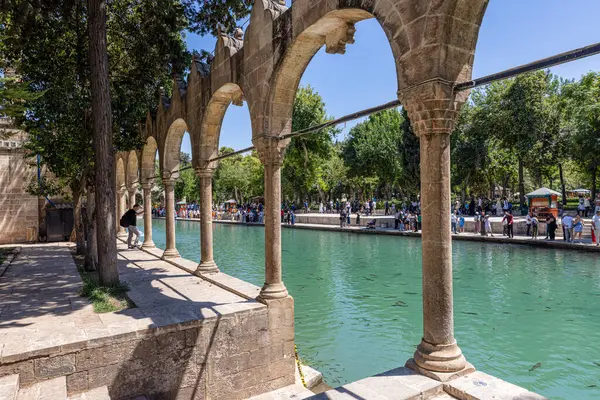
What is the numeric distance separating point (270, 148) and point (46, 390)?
4212 millimetres

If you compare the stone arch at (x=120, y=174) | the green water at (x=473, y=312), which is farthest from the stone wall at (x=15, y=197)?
the green water at (x=473, y=312)

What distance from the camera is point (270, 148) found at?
647 cm

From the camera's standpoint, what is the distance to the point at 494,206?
29859mm

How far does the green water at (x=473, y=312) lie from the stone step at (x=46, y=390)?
11.6 feet

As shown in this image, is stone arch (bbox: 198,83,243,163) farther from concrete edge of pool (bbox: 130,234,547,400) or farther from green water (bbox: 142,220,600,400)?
concrete edge of pool (bbox: 130,234,547,400)

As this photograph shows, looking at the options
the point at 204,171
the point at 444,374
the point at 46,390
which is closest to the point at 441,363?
the point at 444,374

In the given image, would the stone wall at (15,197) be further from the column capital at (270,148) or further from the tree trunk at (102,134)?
the column capital at (270,148)

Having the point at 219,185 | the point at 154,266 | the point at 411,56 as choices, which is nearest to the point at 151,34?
the point at 154,266

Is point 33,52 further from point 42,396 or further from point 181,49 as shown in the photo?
point 42,396

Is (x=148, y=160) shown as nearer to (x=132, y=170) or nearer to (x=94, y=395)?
(x=132, y=170)

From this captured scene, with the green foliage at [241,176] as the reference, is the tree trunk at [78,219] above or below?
below

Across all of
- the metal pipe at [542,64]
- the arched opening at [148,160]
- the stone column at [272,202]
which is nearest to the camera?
the metal pipe at [542,64]

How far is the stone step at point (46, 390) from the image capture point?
12.5 ft

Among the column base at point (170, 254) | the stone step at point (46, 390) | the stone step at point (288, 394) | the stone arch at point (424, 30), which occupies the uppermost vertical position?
the stone arch at point (424, 30)
